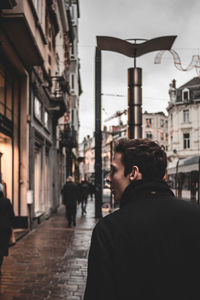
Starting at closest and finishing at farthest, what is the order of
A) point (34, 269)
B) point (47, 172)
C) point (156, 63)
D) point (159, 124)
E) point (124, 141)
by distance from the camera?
1. point (124, 141)
2. point (34, 269)
3. point (156, 63)
4. point (47, 172)
5. point (159, 124)

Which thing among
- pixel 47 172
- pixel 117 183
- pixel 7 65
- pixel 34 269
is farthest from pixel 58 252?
pixel 47 172

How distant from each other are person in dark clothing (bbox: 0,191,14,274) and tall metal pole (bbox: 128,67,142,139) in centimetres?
351

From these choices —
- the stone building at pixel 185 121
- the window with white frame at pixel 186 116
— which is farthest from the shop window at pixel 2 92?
the window with white frame at pixel 186 116

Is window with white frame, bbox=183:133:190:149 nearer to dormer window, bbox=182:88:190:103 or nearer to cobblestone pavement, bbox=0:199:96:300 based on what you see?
dormer window, bbox=182:88:190:103

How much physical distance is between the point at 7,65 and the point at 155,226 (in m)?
10.3

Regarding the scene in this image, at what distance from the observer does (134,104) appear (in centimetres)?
823

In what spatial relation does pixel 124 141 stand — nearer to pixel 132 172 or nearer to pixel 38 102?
pixel 132 172

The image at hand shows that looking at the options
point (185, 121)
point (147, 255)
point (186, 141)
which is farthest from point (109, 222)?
point (185, 121)

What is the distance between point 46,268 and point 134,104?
397cm

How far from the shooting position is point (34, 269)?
22.1 ft

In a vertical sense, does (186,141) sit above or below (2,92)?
above

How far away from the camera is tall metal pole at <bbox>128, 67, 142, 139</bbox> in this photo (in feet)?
26.5

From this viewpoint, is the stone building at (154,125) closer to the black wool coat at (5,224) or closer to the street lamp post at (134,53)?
the street lamp post at (134,53)

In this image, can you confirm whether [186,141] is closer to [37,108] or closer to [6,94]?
[37,108]
